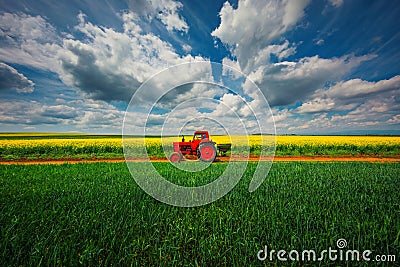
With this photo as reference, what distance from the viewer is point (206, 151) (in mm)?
11891

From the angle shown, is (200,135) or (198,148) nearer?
(198,148)

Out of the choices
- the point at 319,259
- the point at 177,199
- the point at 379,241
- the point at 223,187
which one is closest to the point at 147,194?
the point at 177,199

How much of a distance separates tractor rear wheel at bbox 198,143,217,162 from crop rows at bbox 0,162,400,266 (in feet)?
21.8

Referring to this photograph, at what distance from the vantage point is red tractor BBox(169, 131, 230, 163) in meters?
11.9

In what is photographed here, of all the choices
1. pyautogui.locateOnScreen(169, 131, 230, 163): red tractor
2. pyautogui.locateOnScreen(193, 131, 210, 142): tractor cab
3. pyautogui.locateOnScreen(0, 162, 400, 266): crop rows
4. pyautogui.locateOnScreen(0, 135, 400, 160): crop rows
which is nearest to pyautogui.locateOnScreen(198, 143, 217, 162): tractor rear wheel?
pyautogui.locateOnScreen(169, 131, 230, 163): red tractor

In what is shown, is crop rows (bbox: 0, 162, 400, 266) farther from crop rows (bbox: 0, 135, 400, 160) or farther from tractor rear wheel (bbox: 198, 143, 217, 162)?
crop rows (bbox: 0, 135, 400, 160)

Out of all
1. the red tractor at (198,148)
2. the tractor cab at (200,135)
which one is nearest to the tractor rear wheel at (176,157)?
the red tractor at (198,148)

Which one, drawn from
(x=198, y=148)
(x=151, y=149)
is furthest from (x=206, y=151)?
(x=151, y=149)

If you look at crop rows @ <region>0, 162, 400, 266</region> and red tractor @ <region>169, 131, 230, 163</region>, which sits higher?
red tractor @ <region>169, 131, 230, 163</region>

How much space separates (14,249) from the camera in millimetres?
2520

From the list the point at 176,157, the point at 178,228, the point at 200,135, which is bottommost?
the point at 178,228

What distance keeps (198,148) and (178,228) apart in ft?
29.1

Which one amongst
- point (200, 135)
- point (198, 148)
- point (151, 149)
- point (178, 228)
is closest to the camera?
point (178, 228)

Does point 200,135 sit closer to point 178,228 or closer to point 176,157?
point 176,157
